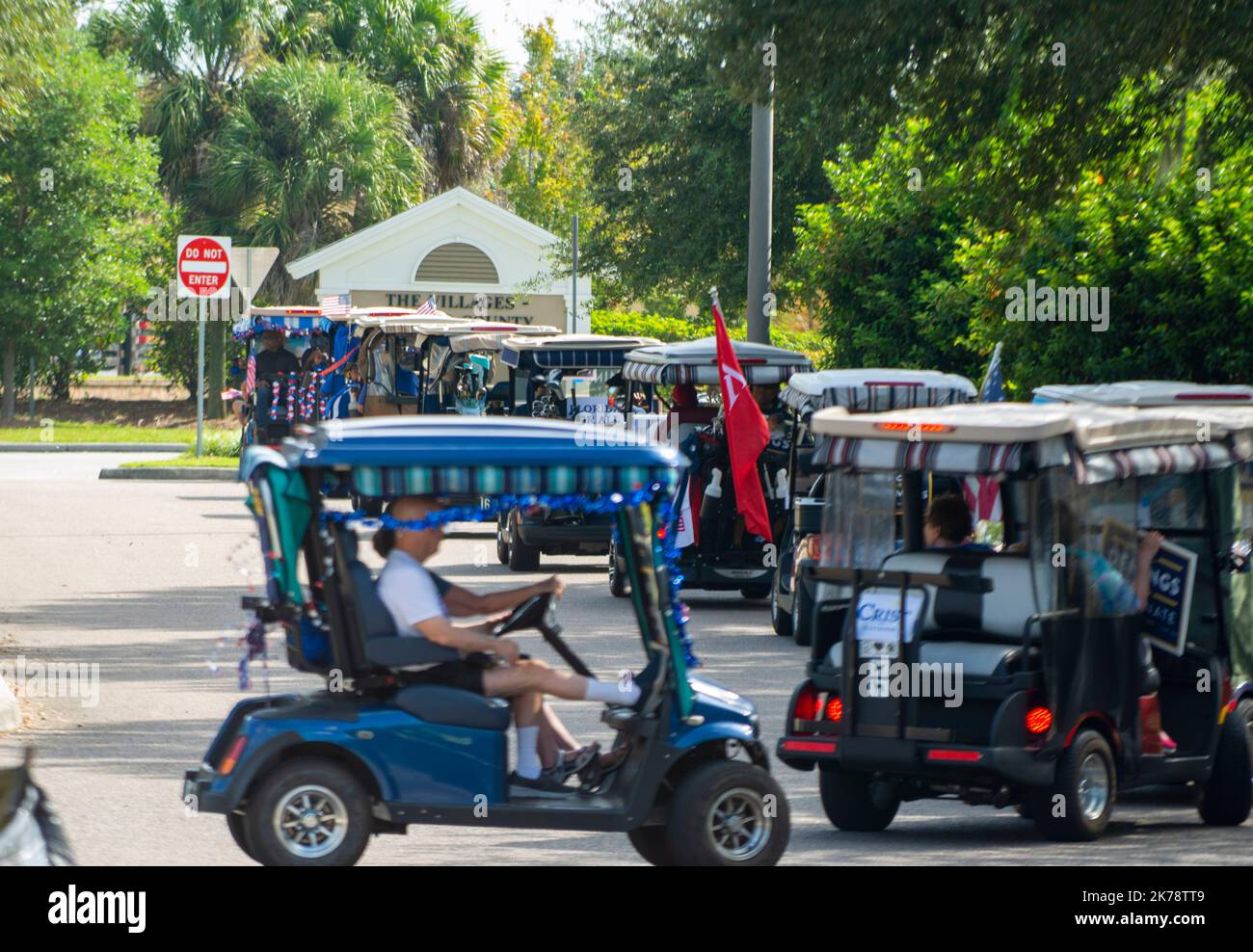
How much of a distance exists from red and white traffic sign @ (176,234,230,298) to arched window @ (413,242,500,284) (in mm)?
13101

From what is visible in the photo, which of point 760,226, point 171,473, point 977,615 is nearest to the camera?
point 977,615

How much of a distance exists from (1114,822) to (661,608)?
3062 millimetres

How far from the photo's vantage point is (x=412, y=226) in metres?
43.1

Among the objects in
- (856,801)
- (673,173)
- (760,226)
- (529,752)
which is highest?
(673,173)

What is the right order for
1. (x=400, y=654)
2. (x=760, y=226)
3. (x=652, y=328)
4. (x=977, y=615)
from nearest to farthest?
(x=400, y=654)
(x=977, y=615)
(x=760, y=226)
(x=652, y=328)

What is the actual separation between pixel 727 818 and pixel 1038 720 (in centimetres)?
169

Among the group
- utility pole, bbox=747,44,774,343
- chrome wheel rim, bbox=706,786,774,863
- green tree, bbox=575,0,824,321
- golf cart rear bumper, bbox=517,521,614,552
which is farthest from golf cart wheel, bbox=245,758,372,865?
green tree, bbox=575,0,824,321

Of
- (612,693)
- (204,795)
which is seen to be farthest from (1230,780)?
(204,795)

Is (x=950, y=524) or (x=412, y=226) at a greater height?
(x=412, y=226)

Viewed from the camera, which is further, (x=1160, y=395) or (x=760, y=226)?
(x=760, y=226)

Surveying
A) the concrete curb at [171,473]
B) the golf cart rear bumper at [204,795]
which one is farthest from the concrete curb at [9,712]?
the concrete curb at [171,473]

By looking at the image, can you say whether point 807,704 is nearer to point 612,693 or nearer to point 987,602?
point 987,602

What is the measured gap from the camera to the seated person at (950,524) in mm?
8711
